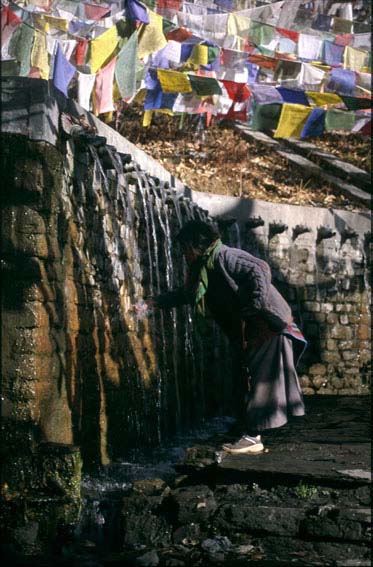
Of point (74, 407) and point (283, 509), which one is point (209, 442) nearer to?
point (74, 407)

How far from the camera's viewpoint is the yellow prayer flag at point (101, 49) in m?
9.74

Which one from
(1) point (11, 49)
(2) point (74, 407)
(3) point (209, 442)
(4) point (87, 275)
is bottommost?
(3) point (209, 442)

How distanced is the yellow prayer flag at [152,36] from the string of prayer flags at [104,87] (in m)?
0.76

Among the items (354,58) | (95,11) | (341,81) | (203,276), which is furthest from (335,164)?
(203,276)

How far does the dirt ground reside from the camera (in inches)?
650

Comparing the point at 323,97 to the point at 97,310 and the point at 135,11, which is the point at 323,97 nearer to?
the point at 135,11

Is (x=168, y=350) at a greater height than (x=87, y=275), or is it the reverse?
(x=87, y=275)

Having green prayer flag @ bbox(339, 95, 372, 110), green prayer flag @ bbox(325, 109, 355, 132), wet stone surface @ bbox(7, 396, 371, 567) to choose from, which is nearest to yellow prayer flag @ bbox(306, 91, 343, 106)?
green prayer flag @ bbox(339, 95, 372, 110)

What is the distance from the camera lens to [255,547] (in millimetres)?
4879

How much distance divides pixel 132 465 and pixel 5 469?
1694 millimetres

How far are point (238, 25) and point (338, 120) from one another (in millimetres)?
2481

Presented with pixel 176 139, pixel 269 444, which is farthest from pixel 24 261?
pixel 176 139

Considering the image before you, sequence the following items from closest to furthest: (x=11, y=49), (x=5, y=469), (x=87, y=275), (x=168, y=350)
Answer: (x=5, y=469), (x=87, y=275), (x=11, y=49), (x=168, y=350)

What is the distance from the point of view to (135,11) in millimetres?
9984
